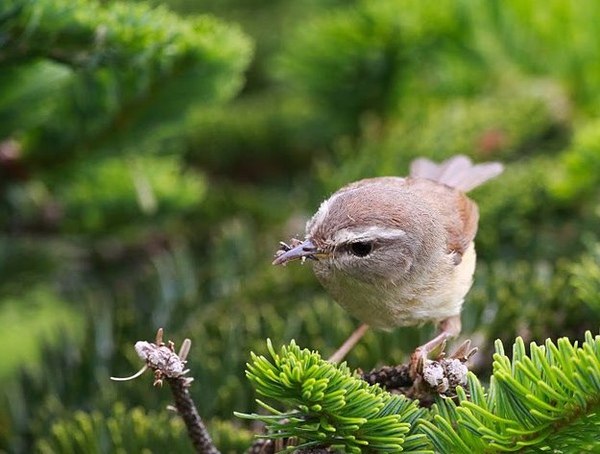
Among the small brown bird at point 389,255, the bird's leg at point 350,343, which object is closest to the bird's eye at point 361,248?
the small brown bird at point 389,255

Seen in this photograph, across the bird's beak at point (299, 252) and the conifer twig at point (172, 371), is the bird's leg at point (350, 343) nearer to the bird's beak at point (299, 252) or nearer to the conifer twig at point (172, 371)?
the bird's beak at point (299, 252)

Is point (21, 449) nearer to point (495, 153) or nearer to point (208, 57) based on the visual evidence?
point (208, 57)

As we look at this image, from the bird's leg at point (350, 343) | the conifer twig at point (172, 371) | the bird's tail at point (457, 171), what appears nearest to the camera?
the conifer twig at point (172, 371)

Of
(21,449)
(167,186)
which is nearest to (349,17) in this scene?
(167,186)

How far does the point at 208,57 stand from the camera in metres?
1.95

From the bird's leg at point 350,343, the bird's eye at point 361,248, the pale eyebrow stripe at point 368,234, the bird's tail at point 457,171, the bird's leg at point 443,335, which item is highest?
the bird's tail at point 457,171

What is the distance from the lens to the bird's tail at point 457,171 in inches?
96.8

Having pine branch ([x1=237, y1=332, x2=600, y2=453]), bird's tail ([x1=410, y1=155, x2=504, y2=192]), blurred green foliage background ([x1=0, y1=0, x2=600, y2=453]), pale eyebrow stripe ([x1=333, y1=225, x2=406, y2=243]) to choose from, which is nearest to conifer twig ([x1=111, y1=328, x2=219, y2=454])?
pine branch ([x1=237, y1=332, x2=600, y2=453])

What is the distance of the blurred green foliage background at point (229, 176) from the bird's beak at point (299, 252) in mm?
307

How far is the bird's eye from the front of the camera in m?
1.89

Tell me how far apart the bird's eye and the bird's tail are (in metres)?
0.60

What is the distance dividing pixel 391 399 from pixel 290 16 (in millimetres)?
3268

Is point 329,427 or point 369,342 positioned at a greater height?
point 329,427

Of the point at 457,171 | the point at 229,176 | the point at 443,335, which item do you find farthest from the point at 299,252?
the point at 229,176
